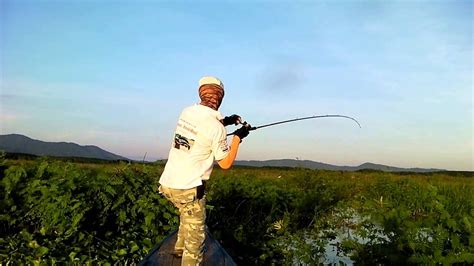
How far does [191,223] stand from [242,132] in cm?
94

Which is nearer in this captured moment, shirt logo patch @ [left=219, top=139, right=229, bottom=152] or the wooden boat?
shirt logo patch @ [left=219, top=139, right=229, bottom=152]

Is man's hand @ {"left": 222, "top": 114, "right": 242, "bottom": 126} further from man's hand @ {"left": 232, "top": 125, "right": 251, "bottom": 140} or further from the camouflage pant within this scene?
the camouflage pant

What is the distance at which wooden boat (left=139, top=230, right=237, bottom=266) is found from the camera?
493 centimetres

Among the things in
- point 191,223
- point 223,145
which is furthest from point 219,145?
point 191,223

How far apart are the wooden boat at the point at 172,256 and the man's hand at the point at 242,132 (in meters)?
1.22

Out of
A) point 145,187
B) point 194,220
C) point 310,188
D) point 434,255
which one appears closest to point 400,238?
point 434,255

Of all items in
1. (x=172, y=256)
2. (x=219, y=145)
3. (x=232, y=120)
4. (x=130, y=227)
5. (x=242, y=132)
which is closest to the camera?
(x=219, y=145)

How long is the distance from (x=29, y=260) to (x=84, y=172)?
233cm

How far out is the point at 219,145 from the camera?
4.39 meters

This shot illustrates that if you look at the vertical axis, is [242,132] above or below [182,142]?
above

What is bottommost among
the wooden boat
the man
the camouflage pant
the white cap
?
the wooden boat

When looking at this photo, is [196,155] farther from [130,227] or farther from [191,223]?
[130,227]

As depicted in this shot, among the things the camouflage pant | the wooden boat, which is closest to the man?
the camouflage pant

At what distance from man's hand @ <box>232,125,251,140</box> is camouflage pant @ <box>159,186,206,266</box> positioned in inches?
25.4
